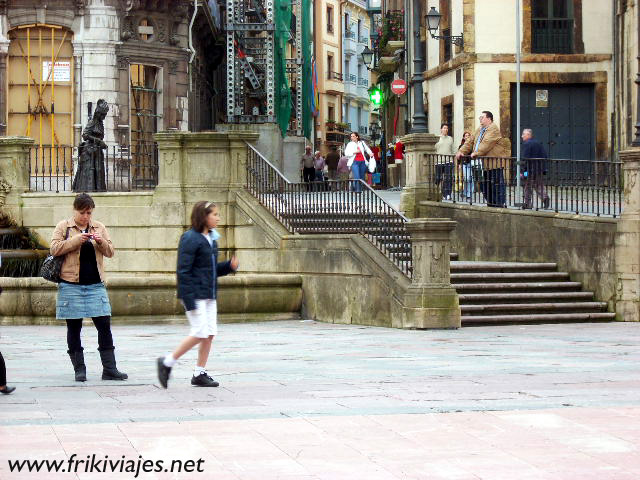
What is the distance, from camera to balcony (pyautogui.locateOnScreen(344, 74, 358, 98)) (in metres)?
84.8

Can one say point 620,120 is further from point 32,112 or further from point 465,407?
point 465,407

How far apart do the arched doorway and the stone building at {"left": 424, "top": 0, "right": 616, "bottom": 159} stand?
9.54 m

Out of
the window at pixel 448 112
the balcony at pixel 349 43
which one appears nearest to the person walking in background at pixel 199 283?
the window at pixel 448 112

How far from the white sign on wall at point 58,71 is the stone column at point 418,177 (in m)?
12.2

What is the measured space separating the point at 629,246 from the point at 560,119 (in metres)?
14.5

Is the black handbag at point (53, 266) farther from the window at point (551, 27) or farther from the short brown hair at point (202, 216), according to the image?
the window at point (551, 27)

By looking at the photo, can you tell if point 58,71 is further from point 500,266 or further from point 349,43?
point 349,43

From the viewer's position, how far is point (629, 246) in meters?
18.9

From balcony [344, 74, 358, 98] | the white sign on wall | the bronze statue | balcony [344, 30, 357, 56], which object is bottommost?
the bronze statue

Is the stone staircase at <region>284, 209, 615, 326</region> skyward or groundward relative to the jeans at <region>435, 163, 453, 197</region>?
groundward

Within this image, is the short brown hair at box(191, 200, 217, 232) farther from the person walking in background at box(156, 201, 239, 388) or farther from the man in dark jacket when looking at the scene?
the man in dark jacket

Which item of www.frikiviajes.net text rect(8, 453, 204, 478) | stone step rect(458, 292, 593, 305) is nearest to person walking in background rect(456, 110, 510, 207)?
stone step rect(458, 292, 593, 305)

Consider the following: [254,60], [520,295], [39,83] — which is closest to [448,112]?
[254,60]

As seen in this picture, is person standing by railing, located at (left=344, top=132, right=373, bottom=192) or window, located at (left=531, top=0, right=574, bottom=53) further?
window, located at (left=531, top=0, right=574, bottom=53)
